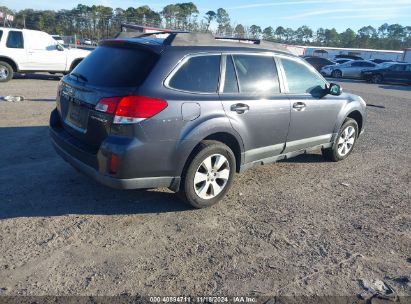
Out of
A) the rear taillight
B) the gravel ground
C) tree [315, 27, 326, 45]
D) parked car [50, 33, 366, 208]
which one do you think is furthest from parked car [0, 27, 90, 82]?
tree [315, 27, 326, 45]

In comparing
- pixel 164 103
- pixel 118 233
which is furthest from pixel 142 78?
pixel 118 233

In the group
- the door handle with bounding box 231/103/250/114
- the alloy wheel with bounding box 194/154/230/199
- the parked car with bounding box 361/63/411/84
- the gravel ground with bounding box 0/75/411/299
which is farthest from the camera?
the parked car with bounding box 361/63/411/84

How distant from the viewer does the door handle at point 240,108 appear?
4.14 meters

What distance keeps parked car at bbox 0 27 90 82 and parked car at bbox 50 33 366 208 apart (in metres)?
10.5

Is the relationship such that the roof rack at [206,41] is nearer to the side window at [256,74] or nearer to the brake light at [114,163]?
the side window at [256,74]

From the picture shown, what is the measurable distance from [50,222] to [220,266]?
5.76ft

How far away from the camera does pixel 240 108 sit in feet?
13.8

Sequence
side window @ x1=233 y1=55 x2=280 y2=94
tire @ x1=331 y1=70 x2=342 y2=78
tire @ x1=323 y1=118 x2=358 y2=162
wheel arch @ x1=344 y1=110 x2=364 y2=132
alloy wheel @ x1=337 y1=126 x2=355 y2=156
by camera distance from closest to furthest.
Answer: side window @ x1=233 y1=55 x2=280 y2=94, tire @ x1=323 y1=118 x2=358 y2=162, alloy wheel @ x1=337 y1=126 x2=355 y2=156, wheel arch @ x1=344 y1=110 x2=364 y2=132, tire @ x1=331 y1=70 x2=342 y2=78

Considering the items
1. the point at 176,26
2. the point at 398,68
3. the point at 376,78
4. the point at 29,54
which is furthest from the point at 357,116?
the point at 176,26

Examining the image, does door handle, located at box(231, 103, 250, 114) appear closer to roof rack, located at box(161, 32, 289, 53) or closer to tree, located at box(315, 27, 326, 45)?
roof rack, located at box(161, 32, 289, 53)

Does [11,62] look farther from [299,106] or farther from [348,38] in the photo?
[348,38]

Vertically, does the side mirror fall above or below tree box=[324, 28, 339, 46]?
below

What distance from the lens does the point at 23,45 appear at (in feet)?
44.3

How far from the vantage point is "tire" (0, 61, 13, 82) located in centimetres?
1318
